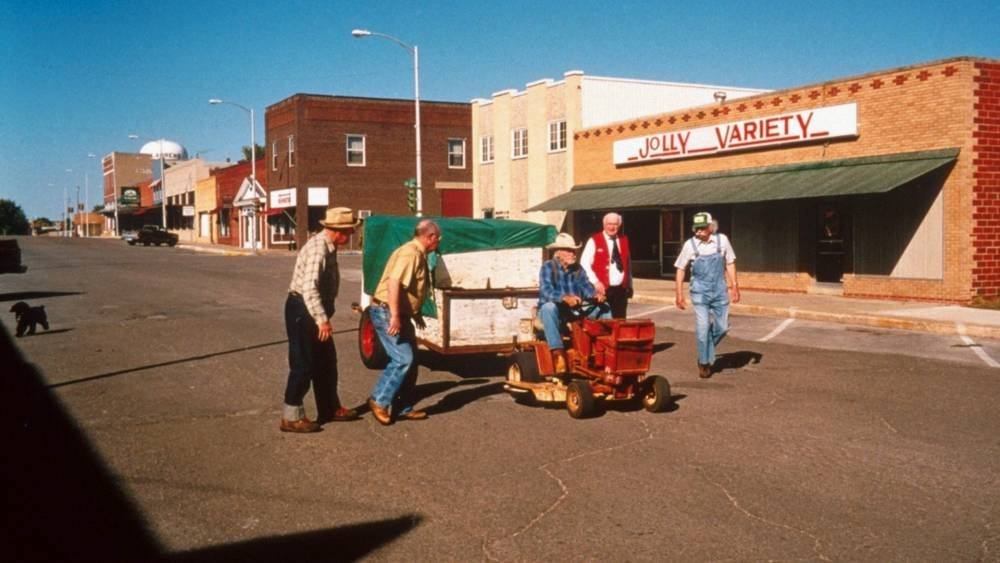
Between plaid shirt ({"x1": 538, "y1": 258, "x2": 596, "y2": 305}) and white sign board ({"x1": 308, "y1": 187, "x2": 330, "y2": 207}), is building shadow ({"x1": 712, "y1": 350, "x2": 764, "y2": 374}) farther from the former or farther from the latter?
white sign board ({"x1": 308, "y1": 187, "x2": 330, "y2": 207})

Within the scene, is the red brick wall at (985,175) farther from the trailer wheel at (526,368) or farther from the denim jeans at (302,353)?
the denim jeans at (302,353)

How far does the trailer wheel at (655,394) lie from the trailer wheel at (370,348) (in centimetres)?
375

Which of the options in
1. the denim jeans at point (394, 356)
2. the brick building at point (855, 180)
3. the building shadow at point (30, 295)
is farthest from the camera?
the building shadow at point (30, 295)

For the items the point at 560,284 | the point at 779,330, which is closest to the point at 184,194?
the point at 779,330

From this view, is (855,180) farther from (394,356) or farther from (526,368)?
(394,356)

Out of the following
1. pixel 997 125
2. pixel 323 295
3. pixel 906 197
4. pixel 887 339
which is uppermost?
pixel 997 125

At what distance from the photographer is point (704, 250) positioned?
10.2 metres

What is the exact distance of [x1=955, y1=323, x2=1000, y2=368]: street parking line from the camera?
455 inches

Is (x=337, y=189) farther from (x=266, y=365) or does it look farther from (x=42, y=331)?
(x=266, y=365)

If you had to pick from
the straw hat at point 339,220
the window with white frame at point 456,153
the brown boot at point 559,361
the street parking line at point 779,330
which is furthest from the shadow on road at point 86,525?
the window with white frame at point 456,153

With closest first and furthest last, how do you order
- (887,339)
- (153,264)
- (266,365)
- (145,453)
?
1. (145,453)
2. (266,365)
3. (887,339)
4. (153,264)

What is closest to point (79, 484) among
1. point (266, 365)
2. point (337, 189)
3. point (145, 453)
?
point (145, 453)

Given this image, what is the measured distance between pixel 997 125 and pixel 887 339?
7.16 meters

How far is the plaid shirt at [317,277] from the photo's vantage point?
720 centimetres
